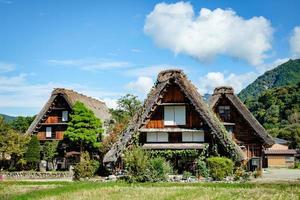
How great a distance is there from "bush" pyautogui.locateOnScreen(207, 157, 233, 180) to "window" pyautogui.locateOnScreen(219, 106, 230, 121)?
11069 mm

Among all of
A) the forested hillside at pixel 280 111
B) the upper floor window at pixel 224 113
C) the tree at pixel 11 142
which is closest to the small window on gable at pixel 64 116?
the tree at pixel 11 142

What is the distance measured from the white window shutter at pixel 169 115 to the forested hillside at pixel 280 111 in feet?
149

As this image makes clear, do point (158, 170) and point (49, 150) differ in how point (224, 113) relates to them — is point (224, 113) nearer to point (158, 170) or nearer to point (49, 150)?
point (158, 170)

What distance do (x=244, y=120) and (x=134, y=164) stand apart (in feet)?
56.9

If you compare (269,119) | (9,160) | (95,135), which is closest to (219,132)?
(95,135)

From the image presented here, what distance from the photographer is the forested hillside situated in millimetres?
83938

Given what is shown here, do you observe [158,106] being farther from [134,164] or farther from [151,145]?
[134,164]

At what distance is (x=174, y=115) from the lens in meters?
40.8

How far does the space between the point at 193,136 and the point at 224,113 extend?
7843 millimetres

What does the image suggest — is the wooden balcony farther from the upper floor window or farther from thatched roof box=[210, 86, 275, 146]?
the upper floor window

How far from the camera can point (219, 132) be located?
124ft

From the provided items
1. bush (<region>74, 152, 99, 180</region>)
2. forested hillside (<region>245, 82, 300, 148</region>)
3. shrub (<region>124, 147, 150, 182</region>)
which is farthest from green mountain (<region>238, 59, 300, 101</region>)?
shrub (<region>124, 147, 150, 182</region>)

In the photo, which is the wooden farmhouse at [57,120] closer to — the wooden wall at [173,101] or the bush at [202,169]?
A: the wooden wall at [173,101]

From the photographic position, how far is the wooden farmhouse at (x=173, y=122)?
38969mm
